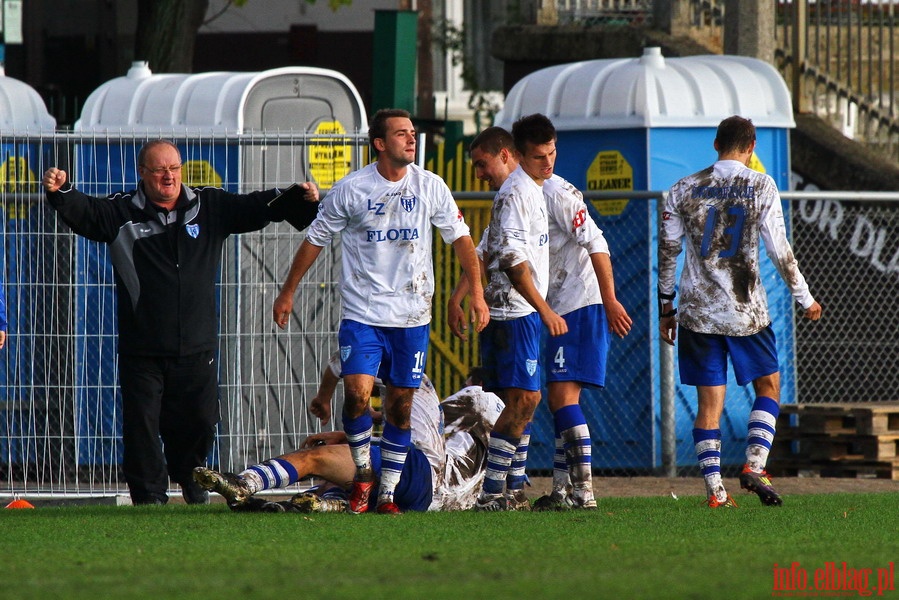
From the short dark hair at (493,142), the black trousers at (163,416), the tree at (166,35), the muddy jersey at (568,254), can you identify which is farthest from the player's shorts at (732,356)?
the tree at (166,35)

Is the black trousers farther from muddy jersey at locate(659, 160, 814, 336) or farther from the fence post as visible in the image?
the fence post

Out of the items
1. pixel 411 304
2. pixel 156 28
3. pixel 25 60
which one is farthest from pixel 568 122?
pixel 25 60

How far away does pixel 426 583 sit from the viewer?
17.0 ft

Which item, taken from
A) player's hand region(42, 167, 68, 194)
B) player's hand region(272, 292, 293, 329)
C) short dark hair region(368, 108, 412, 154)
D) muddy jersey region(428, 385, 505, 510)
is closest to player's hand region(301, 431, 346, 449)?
muddy jersey region(428, 385, 505, 510)

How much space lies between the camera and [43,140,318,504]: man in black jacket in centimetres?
842

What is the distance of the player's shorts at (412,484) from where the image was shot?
7965mm

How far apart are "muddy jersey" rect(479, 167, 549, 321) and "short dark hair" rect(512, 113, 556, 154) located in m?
0.16

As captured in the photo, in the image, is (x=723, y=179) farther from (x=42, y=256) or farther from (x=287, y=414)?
(x=42, y=256)

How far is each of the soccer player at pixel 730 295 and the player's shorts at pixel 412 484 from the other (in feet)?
4.72

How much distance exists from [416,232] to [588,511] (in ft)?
5.43

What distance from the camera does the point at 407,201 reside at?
7.76m

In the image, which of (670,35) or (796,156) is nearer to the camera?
(796,156)

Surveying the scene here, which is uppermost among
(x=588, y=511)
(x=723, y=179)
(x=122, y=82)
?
(x=122, y=82)

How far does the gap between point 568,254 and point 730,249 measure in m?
0.85
